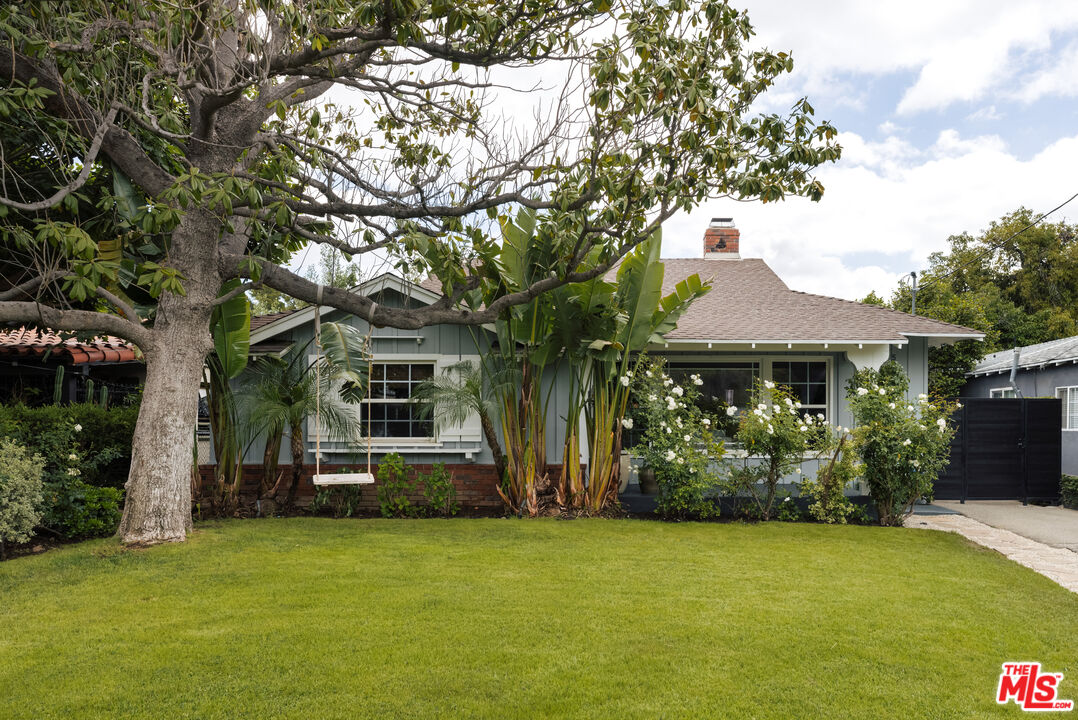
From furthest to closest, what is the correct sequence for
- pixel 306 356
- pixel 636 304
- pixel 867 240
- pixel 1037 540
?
1. pixel 867 240
2. pixel 306 356
3. pixel 636 304
4. pixel 1037 540

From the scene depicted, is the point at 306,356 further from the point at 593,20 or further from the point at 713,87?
the point at 713,87

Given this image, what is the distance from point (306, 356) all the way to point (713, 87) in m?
7.29

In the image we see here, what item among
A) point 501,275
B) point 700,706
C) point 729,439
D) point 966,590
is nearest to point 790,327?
point 729,439

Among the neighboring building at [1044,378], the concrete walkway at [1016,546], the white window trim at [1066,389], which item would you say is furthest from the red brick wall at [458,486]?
the white window trim at [1066,389]

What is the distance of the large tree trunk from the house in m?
2.37

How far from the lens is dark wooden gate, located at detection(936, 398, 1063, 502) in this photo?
12555mm

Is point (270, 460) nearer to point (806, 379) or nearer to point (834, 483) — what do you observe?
point (834, 483)

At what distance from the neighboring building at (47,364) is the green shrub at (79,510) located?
3.67 meters

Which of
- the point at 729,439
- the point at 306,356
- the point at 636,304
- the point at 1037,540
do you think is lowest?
the point at 1037,540

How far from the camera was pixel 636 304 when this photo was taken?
973 cm

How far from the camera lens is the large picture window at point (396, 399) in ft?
36.7

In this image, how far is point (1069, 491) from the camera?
1216 cm

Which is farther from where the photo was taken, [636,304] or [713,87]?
[636,304]

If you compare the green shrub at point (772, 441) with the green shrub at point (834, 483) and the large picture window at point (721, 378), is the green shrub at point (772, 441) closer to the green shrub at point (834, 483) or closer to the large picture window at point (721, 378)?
the green shrub at point (834, 483)
